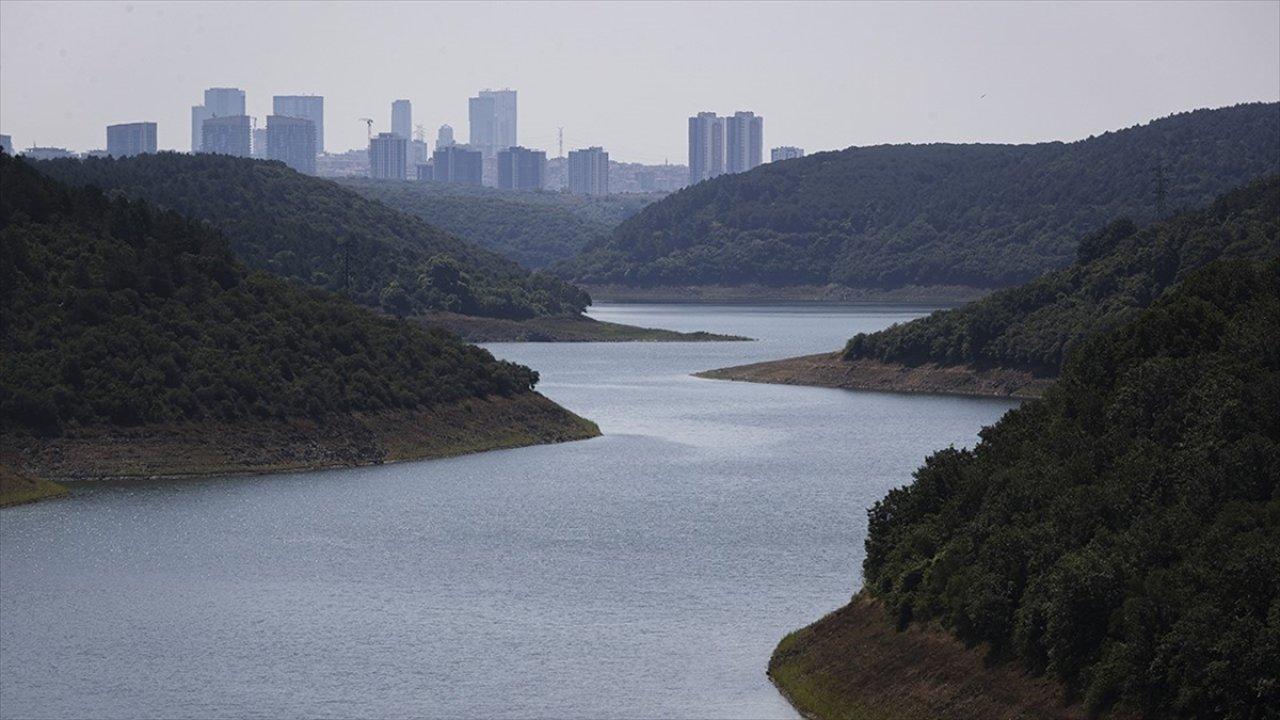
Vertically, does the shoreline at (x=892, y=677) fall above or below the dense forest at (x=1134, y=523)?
below

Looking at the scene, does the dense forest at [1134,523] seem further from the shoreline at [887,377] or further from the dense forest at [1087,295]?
the shoreline at [887,377]

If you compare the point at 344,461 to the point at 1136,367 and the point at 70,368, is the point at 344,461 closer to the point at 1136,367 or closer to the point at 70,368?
the point at 70,368

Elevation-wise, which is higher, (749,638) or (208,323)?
(208,323)

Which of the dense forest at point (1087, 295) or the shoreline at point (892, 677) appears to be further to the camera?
the dense forest at point (1087, 295)

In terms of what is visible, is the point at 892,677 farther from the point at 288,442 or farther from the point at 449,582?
the point at 288,442

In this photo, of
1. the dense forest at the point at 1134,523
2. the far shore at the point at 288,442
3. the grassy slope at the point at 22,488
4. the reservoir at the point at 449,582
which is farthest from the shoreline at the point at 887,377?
the dense forest at the point at 1134,523

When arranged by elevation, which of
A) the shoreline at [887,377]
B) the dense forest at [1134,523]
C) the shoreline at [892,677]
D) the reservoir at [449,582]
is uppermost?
the dense forest at [1134,523]

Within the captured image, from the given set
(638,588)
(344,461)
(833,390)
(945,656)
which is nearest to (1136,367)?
(945,656)
